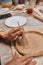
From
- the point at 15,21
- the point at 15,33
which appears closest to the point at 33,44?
the point at 15,33

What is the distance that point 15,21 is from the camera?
1.04 metres

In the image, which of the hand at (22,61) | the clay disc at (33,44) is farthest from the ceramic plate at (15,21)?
the hand at (22,61)

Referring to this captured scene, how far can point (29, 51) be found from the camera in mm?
726

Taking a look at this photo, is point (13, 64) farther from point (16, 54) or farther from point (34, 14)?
point (34, 14)

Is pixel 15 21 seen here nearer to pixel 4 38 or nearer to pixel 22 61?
pixel 4 38

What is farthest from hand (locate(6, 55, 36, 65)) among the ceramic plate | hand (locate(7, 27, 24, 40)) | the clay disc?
the ceramic plate

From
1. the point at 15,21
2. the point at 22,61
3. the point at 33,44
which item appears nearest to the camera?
the point at 22,61

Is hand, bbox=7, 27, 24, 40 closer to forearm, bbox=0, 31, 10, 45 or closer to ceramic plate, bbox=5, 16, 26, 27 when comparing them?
forearm, bbox=0, 31, 10, 45

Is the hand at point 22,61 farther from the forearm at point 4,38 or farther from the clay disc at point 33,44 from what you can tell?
the forearm at point 4,38

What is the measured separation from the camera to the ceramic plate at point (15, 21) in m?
1.01

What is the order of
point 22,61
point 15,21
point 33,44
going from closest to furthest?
point 22,61 → point 33,44 → point 15,21

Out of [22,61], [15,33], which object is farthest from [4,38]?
[22,61]

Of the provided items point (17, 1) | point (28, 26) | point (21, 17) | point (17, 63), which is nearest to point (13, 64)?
point (17, 63)

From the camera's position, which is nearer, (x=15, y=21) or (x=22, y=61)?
(x=22, y=61)
